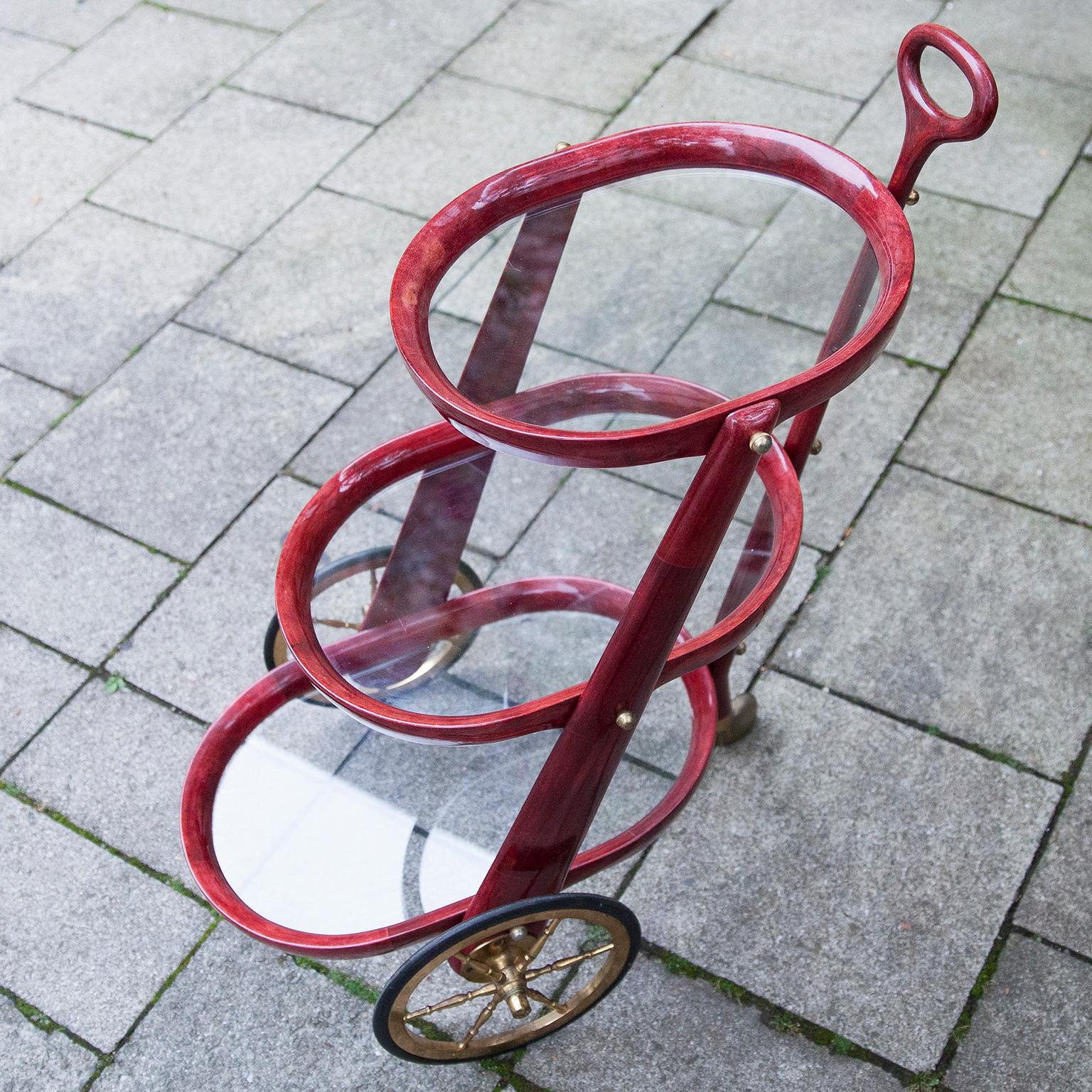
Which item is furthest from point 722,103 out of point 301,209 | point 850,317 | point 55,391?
point 850,317

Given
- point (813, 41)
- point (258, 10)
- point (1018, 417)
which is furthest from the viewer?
point (258, 10)

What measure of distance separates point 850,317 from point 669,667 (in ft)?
1.86

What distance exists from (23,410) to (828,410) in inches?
89.1

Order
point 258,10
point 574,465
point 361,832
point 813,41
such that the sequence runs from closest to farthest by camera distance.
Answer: point 574,465 → point 361,832 → point 813,41 → point 258,10

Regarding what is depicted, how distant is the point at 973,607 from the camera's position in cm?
275

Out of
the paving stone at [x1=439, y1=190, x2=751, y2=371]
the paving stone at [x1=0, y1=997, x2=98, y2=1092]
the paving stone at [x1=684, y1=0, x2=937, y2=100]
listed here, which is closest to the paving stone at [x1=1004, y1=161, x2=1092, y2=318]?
the paving stone at [x1=684, y1=0, x2=937, y2=100]

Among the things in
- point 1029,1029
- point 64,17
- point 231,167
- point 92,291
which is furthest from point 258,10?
point 1029,1029

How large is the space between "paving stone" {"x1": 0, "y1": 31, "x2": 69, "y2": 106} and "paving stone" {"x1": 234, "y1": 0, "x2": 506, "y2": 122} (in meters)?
0.80

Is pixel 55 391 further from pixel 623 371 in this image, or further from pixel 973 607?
pixel 973 607

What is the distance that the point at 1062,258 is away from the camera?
353 cm

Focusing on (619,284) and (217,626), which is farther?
(217,626)

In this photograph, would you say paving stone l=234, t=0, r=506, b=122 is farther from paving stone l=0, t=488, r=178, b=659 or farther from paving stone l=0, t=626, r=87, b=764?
paving stone l=0, t=626, r=87, b=764

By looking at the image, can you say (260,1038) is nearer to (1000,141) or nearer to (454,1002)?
(454,1002)

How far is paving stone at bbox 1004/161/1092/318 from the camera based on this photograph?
343 cm
